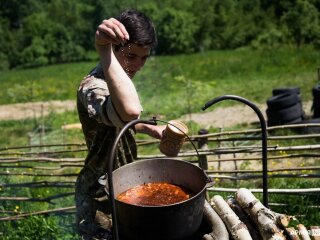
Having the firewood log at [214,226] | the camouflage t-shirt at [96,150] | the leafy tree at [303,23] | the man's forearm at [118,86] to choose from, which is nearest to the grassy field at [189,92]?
the camouflage t-shirt at [96,150]

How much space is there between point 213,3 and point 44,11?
23.4m

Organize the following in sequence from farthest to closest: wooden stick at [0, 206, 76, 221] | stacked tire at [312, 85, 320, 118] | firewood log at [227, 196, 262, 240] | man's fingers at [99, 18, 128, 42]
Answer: stacked tire at [312, 85, 320, 118] → wooden stick at [0, 206, 76, 221] → firewood log at [227, 196, 262, 240] → man's fingers at [99, 18, 128, 42]

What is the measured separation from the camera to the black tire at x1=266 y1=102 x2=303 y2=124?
25.3ft

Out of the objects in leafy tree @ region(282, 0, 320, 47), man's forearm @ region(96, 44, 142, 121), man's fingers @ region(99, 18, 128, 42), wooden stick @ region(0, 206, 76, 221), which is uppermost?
man's fingers @ region(99, 18, 128, 42)

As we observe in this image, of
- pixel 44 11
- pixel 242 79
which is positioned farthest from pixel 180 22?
pixel 242 79

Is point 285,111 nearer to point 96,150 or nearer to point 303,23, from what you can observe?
point 96,150

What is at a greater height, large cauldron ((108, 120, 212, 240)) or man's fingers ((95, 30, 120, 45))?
man's fingers ((95, 30, 120, 45))

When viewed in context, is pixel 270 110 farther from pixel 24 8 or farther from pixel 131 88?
pixel 24 8

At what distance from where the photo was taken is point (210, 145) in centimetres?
739

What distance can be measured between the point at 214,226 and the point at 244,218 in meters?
Result: 0.32

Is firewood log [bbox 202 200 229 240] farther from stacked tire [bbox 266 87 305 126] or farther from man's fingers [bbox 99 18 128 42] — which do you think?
stacked tire [bbox 266 87 305 126]

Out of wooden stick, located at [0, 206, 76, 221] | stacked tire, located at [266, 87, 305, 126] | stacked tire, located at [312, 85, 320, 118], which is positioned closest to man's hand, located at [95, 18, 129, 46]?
wooden stick, located at [0, 206, 76, 221]

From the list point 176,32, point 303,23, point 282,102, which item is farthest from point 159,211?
point 176,32

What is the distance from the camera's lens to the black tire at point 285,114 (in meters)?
7.71
